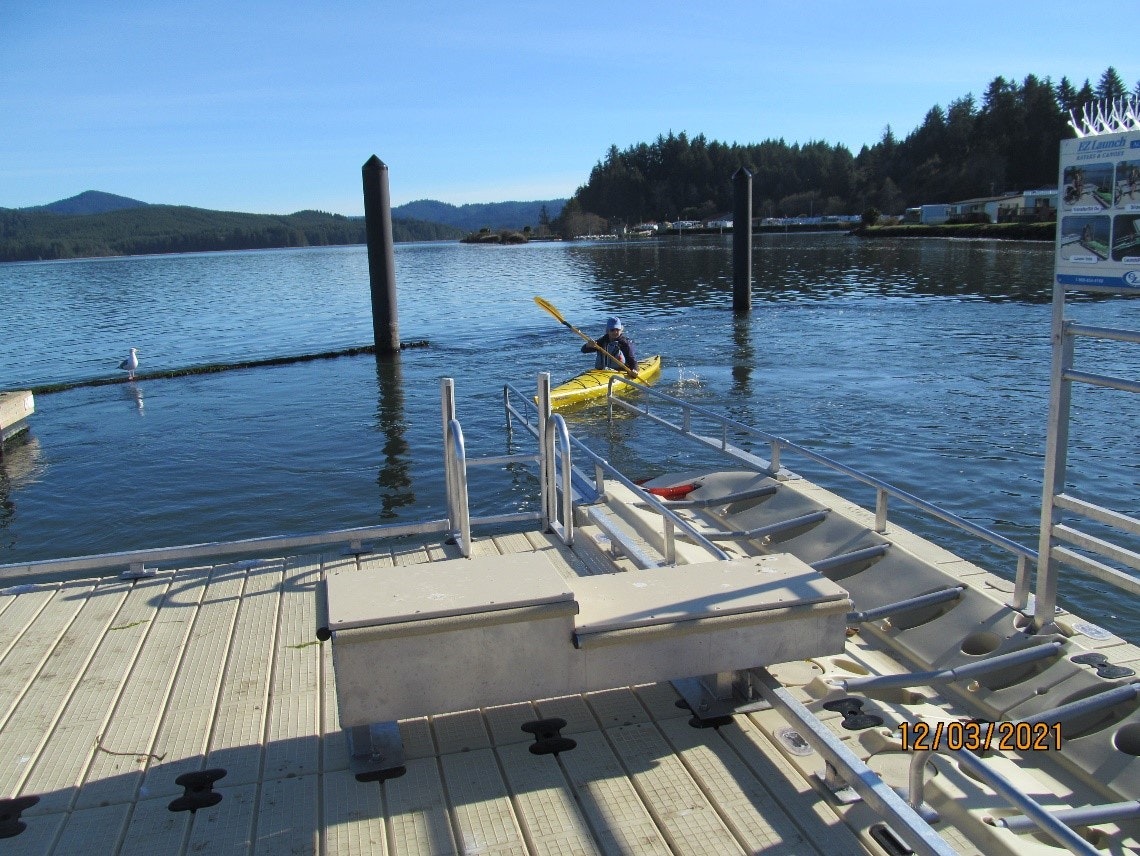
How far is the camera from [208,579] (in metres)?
6.56

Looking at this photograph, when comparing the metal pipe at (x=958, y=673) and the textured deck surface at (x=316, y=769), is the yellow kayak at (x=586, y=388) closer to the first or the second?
the metal pipe at (x=958, y=673)

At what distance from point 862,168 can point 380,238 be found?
513 ft

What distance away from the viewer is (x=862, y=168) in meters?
166

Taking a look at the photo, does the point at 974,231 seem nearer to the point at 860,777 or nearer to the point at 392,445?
the point at 392,445

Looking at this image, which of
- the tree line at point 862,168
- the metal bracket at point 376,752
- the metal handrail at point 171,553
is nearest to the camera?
the metal bracket at point 376,752

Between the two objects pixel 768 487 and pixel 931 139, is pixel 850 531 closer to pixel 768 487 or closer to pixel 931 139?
pixel 768 487

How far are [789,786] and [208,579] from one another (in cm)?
447

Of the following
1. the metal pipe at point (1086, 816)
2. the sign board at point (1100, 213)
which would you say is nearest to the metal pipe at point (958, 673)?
the metal pipe at point (1086, 816)

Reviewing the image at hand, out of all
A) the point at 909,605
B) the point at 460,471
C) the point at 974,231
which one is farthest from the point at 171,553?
the point at 974,231

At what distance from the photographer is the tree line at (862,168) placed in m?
120

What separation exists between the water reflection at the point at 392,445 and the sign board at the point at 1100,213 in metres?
10.2

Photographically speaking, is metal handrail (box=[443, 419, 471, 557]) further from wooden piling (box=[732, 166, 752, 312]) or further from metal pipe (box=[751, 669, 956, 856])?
wooden piling (box=[732, 166, 752, 312])

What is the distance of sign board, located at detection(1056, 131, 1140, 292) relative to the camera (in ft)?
15.8
